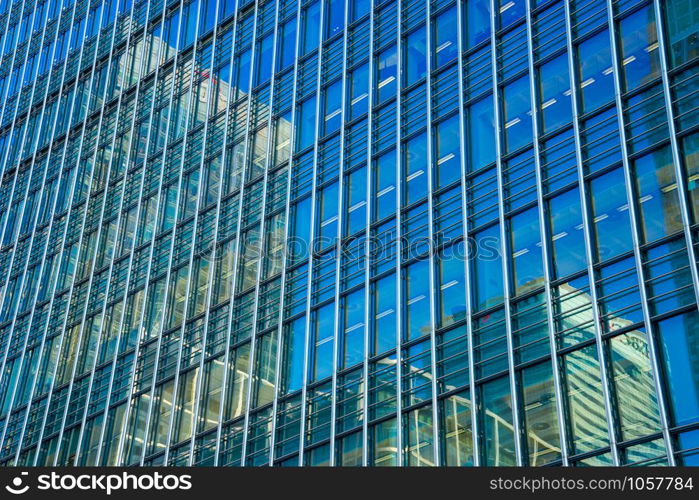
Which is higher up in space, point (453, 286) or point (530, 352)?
point (453, 286)

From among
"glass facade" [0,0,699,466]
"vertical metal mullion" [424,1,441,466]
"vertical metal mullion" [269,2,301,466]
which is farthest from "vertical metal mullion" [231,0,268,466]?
"vertical metal mullion" [424,1,441,466]

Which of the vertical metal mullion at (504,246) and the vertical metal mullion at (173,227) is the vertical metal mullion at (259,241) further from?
the vertical metal mullion at (504,246)

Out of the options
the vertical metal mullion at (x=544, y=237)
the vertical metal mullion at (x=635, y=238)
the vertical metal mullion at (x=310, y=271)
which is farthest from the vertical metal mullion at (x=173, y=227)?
the vertical metal mullion at (x=635, y=238)

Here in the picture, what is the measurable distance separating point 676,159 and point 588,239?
8.90 feet

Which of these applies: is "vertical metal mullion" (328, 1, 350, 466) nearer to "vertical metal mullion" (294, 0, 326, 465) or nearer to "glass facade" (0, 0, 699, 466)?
"glass facade" (0, 0, 699, 466)

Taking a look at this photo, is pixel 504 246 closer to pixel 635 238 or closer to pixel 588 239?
pixel 588 239

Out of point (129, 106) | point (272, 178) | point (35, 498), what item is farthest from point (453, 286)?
point (129, 106)

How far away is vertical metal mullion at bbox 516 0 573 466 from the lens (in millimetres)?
25781

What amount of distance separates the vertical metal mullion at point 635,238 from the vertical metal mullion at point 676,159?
30cm

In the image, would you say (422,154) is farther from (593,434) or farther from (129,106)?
(129,106)

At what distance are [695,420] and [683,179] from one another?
5.67 meters

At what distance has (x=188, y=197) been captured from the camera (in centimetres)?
4109

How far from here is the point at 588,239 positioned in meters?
27.3

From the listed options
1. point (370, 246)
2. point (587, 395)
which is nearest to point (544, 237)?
point (587, 395)
